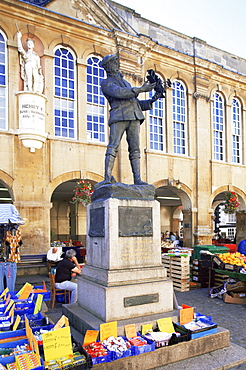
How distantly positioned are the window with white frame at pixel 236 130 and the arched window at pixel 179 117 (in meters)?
3.95

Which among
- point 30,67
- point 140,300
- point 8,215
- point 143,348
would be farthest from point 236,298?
point 30,67

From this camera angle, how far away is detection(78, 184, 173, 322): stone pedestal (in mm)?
5176

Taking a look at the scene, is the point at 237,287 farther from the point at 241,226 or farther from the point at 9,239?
the point at 241,226

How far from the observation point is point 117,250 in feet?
17.5

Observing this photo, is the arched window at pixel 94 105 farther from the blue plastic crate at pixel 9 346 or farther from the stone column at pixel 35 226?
the blue plastic crate at pixel 9 346

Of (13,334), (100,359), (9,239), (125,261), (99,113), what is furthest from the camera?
(99,113)

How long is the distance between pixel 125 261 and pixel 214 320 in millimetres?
3143

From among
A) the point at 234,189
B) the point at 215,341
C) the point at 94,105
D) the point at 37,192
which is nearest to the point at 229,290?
the point at 215,341

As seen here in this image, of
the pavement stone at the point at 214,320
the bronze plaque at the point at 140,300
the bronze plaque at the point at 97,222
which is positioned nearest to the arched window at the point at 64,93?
the pavement stone at the point at 214,320

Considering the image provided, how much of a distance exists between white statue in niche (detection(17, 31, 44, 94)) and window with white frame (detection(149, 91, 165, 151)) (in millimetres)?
5971

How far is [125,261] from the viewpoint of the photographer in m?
5.41

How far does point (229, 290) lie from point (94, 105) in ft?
31.7

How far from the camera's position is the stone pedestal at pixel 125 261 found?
5.18m

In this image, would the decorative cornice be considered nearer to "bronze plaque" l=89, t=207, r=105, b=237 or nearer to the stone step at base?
"bronze plaque" l=89, t=207, r=105, b=237
